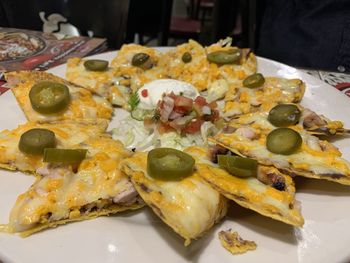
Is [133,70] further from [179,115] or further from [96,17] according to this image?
[96,17]

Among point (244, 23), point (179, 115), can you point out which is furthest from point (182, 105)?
point (244, 23)

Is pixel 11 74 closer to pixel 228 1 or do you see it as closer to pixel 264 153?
pixel 264 153

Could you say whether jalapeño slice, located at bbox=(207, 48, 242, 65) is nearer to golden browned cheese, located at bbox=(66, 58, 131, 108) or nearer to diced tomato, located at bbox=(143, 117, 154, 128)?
golden browned cheese, located at bbox=(66, 58, 131, 108)

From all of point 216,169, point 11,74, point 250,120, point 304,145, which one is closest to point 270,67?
A: point 250,120

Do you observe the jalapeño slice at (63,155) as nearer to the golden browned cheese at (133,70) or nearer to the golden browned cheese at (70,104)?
the golden browned cheese at (70,104)

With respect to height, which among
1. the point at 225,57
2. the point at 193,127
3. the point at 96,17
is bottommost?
the point at 96,17

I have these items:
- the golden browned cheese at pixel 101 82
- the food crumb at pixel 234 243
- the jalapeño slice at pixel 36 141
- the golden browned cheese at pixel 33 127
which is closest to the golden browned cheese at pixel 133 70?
the golden browned cheese at pixel 101 82

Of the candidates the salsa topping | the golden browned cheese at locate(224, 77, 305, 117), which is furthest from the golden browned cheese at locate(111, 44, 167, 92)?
the golden browned cheese at locate(224, 77, 305, 117)
